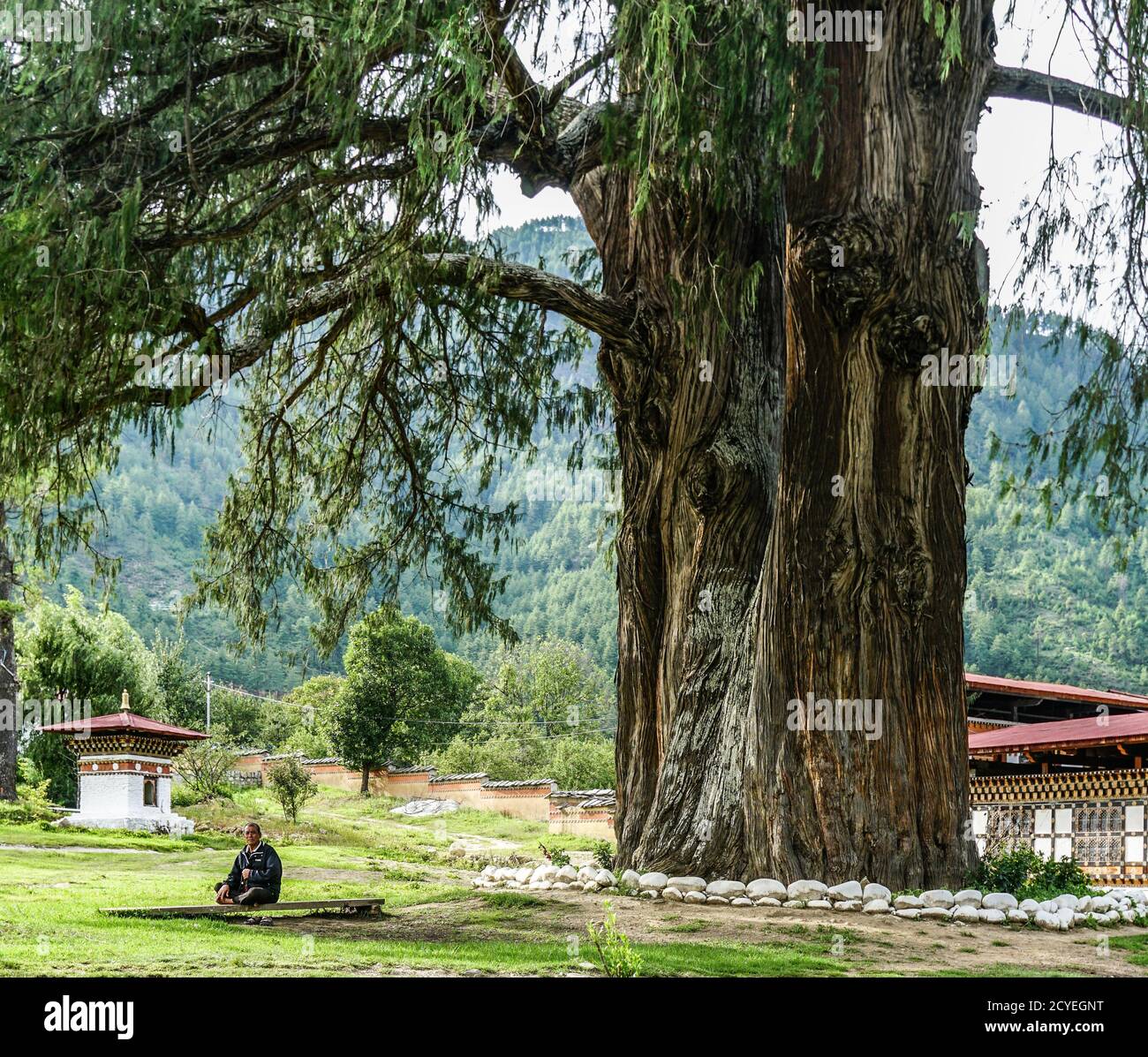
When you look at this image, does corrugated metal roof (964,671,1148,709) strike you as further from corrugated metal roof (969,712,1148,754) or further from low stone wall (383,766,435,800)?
low stone wall (383,766,435,800)

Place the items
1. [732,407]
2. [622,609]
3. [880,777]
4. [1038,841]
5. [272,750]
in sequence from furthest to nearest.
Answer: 1. [272,750]
2. [1038,841]
3. [622,609]
4. [732,407]
5. [880,777]

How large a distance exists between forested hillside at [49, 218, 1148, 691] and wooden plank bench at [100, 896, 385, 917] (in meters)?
12.8

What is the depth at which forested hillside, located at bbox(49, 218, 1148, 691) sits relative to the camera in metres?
54.5

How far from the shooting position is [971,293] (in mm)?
8961

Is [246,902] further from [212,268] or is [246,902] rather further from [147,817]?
[147,817]

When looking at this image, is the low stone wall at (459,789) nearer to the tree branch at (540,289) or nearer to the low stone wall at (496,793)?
the low stone wall at (496,793)

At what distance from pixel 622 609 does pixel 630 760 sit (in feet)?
4.21

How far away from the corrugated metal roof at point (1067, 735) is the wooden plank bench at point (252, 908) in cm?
1089

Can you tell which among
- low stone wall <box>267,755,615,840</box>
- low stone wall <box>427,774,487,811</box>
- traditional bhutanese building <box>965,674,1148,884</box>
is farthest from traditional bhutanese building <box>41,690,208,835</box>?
traditional bhutanese building <box>965,674,1148,884</box>

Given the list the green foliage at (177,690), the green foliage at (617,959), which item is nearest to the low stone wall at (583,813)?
the green foliage at (177,690)

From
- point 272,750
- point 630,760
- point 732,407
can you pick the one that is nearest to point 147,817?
point 630,760

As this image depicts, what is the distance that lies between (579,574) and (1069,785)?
2398 inches

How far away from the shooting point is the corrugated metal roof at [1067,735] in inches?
631

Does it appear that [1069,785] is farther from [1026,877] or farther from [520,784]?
[520,784]
